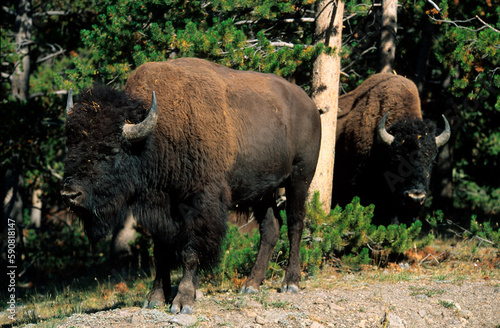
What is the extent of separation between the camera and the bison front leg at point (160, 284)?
5637 mm

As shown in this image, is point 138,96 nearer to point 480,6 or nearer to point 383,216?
point 383,216

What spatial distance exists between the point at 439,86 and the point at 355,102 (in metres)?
4.07

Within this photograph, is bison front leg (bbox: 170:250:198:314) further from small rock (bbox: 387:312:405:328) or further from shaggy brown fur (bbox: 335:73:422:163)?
shaggy brown fur (bbox: 335:73:422:163)

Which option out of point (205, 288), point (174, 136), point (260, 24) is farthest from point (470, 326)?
point (260, 24)

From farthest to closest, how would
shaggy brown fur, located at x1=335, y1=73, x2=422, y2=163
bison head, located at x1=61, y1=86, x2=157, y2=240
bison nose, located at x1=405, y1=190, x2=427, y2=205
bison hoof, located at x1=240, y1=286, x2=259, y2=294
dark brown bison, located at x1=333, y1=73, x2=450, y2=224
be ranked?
shaggy brown fur, located at x1=335, y1=73, x2=422, y2=163 → dark brown bison, located at x1=333, y1=73, x2=450, y2=224 → bison nose, located at x1=405, y1=190, x2=427, y2=205 → bison hoof, located at x1=240, y1=286, x2=259, y2=294 → bison head, located at x1=61, y1=86, x2=157, y2=240

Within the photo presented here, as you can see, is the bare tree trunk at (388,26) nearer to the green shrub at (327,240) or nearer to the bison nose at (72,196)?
the green shrub at (327,240)

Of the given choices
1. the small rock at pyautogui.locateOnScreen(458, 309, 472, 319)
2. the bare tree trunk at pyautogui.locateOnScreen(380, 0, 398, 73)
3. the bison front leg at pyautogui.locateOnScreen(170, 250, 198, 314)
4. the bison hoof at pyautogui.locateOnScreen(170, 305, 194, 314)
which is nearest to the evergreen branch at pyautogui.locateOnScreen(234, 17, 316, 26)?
the bare tree trunk at pyautogui.locateOnScreen(380, 0, 398, 73)

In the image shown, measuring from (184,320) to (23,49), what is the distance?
10.5 meters

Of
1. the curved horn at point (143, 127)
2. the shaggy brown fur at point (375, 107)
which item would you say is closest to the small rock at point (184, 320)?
the curved horn at point (143, 127)

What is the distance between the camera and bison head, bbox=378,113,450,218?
8172 millimetres

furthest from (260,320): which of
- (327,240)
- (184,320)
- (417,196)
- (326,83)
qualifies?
(326,83)

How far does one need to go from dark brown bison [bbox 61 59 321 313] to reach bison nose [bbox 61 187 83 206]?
0.03 feet

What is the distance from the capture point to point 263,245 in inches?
267

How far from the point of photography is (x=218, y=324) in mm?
5000
